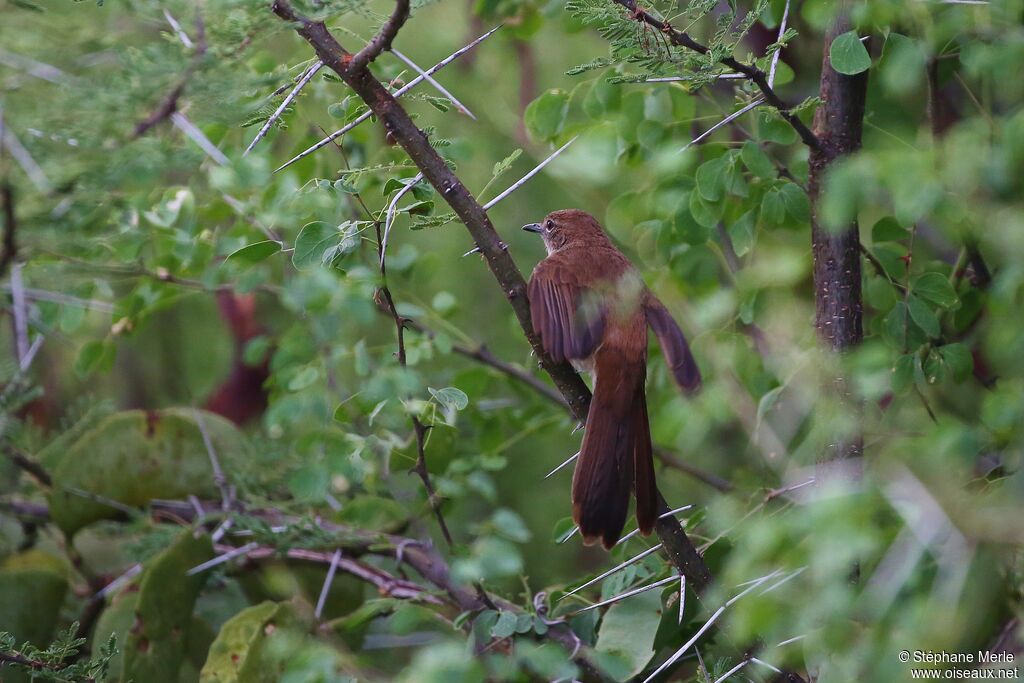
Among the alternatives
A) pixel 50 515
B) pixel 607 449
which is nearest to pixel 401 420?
pixel 607 449

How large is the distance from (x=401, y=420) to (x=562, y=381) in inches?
17.4

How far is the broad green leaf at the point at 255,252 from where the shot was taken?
232 centimetres

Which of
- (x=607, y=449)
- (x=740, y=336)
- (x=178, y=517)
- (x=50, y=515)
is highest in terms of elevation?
(x=50, y=515)

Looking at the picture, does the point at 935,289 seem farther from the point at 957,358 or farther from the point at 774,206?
the point at 774,206

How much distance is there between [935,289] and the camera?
2.67 m

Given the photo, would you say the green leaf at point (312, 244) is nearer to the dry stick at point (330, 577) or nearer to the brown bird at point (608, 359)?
the brown bird at point (608, 359)

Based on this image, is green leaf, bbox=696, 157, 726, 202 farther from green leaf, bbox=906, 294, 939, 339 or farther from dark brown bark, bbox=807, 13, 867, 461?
green leaf, bbox=906, 294, 939, 339

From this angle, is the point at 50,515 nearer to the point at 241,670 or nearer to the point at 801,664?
the point at 241,670

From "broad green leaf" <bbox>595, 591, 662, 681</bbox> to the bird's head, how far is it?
138 centimetres

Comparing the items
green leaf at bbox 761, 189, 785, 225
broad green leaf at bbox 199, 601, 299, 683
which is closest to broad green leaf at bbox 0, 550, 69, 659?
broad green leaf at bbox 199, 601, 299, 683

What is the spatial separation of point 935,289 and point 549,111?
4.36 feet

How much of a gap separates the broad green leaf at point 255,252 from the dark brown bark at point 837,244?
1.43 meters

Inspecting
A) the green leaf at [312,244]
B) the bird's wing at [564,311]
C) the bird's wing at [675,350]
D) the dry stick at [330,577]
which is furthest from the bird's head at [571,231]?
the green leaf at [312,244]

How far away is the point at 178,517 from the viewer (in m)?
3.31
